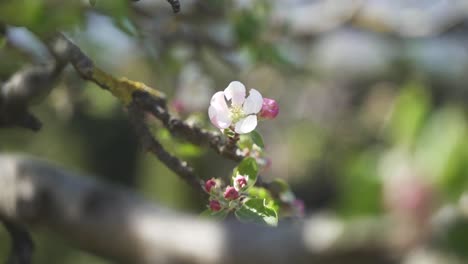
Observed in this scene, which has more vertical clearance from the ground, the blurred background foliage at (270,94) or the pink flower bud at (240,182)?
the blurred background foliage at (270,94)

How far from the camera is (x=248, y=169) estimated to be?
59 centimetres

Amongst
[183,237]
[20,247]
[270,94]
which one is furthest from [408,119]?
[20,247]

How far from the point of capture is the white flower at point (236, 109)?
553 mm

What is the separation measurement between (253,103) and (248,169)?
0.06 m

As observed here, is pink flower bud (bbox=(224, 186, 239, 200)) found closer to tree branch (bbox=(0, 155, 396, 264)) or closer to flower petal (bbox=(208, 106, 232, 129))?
flower petal (bbox=(208, 106, 232, 129))

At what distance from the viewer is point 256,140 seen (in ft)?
1.94

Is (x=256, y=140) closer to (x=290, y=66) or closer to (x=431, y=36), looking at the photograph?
(x=290, y=66)

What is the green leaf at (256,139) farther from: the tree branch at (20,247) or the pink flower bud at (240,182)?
the tree branch at (20,247)

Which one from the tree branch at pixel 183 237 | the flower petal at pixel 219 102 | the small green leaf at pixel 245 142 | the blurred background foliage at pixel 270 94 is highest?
the blurred background foliage at pixel 270 94

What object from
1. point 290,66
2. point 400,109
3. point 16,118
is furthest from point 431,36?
point 16,118

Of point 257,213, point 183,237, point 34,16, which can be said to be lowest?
point 257,213

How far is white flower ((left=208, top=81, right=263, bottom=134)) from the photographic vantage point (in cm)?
55

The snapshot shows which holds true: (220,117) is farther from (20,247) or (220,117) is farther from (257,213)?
(20,247)

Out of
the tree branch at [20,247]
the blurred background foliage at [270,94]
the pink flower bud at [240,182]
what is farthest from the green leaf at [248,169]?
the tree branch at [20,247]
